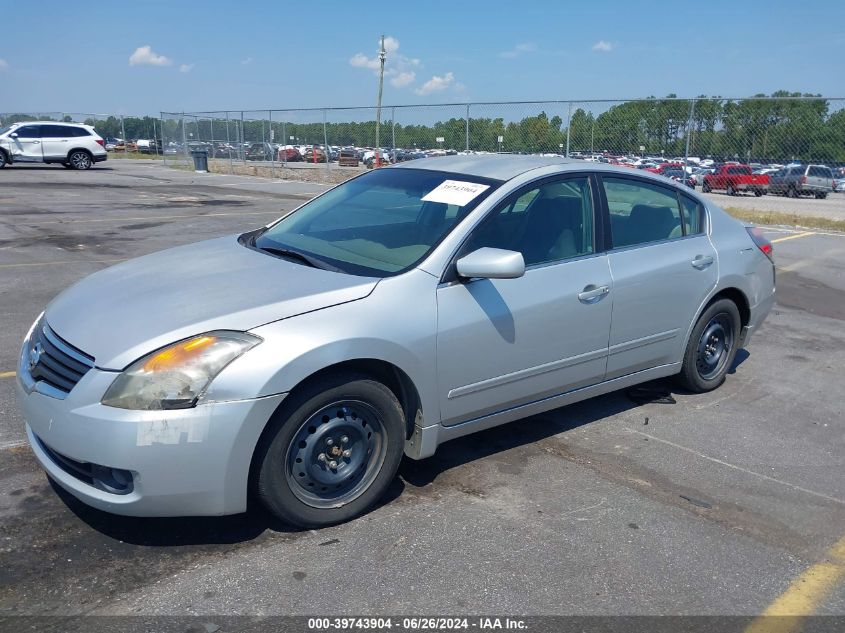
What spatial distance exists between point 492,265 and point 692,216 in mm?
2239

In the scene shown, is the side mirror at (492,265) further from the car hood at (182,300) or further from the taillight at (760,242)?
the taillight at (760,242)

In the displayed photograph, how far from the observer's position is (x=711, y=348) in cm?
540

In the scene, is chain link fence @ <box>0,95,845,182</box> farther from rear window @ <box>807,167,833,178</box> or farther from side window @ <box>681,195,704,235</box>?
side window @ <box>681,195,704,235</box>

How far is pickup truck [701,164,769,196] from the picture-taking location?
74.4 feet

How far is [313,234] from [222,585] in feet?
6.93

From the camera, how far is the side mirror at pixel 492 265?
11.9ft

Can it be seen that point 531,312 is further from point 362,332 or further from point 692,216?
point 692,216

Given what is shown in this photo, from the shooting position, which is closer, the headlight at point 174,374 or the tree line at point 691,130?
the headlight at point 174,374

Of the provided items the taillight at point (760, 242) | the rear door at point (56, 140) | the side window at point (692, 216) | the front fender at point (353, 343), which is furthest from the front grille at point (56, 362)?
the rear door at point (56, 140)

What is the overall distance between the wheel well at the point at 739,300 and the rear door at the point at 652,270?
8.6 inches

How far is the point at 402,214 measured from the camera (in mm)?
4336

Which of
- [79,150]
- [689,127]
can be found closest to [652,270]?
[689,127]

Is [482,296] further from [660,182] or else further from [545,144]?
[545,144]

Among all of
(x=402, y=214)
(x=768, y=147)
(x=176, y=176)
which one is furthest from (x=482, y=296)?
(x=176, y=176)
